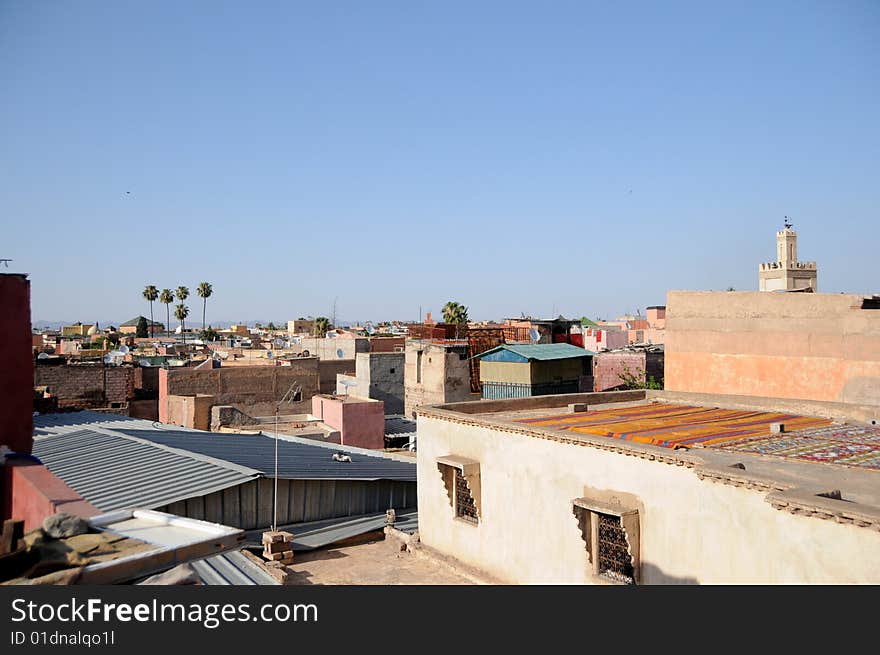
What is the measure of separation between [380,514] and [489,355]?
11.6 meters

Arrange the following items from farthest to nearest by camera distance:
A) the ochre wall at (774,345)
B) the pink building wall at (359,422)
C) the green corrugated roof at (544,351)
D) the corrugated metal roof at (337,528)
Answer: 1. the green corrugated roof at (544,351)
2. the pink building wall at (359,422)
3. the ochre wall at (774,345)
4. the corrugated metal roof at (337,528)

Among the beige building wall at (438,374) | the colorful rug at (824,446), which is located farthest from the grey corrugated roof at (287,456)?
the beige building wall at (438,374)

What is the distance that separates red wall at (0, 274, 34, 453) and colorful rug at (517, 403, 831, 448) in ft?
25.0

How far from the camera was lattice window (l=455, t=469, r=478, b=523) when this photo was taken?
13.5 meters

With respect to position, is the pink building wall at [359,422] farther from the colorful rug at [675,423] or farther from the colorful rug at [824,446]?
the colorful rug at [824,446]

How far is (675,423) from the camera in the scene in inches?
535

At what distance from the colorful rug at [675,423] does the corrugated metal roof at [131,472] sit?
5.92 meters

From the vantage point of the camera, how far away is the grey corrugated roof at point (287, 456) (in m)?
15.4

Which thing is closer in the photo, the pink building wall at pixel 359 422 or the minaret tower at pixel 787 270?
the pink building wall at pixel 359 422

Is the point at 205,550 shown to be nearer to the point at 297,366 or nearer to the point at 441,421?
the point at 441,421

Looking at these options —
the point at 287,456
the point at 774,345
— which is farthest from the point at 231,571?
the point at 774,345

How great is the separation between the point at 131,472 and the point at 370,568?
16.0 ft

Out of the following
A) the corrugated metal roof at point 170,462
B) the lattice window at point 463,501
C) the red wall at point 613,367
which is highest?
the red wall at point 613,367

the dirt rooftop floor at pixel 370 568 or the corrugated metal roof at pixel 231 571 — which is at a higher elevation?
the corrugated metal roof at pixel 231 571
